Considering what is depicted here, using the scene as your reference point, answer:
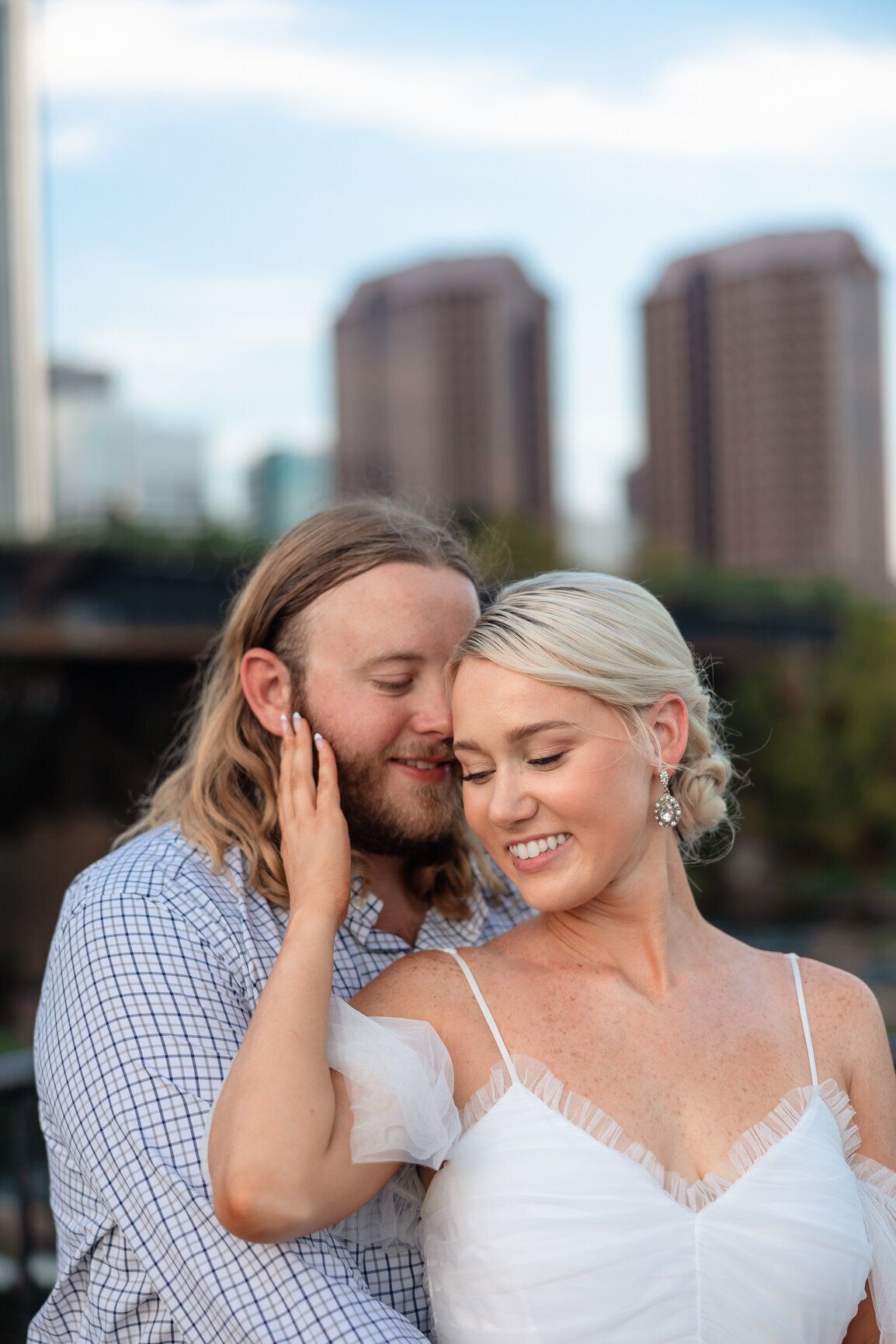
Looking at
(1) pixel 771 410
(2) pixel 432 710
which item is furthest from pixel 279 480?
(2) pixel 432 710

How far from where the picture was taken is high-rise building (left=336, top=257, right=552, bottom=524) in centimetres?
7031

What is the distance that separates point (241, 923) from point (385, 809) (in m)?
0.40

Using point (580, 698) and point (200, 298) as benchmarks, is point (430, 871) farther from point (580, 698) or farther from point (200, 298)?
point (200, 298)

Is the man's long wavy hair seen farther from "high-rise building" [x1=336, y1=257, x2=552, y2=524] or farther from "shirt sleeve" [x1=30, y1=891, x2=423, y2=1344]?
"high-rise building" [x1=336, y1=257, x2=552, y2=524]

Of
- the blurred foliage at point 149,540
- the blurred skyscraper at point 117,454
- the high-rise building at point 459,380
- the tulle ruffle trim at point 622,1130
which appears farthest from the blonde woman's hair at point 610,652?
the high-rise building at point 459,380

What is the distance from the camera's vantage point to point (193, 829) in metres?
→ 2.23

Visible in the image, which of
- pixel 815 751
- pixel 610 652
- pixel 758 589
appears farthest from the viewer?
pixel 758 589

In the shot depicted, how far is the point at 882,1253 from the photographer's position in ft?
6.44

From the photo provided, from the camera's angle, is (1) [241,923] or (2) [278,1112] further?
(1) [241,923]

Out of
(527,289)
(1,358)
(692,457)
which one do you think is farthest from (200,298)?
(692,457)

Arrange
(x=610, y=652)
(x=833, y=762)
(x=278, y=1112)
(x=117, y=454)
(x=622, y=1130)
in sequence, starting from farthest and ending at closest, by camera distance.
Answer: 1. (x=117, y=454)
2. (x=833, y=762)
3. (x=610, y=652)
4. (x=622, y=1130)
5. (x=278, y=1112)

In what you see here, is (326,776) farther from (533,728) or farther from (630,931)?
(630,931)

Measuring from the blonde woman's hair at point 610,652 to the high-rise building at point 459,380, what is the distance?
65.9 m

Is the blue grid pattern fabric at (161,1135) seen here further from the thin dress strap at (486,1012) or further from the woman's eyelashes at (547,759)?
the woman's eyelashes at (547,759)
